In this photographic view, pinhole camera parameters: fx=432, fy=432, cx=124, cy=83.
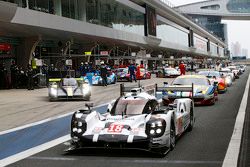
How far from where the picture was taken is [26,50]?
34062 millimetres

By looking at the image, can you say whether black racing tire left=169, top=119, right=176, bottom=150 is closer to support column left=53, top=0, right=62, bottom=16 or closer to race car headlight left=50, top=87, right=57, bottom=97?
race car headlight left=50, top=87, right=57, bottom=97

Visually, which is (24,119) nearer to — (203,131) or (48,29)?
(203,131)

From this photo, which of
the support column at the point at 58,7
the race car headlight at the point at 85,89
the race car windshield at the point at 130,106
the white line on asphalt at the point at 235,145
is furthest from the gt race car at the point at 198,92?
the support column at the point at 58,7

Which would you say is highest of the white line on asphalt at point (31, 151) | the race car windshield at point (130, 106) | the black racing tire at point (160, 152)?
the race car windshield at point (130, 106)

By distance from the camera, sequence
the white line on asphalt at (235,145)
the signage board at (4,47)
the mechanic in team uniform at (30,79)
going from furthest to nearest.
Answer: the signage board at (4,47)
the mechanic in team uniform at (30,79)
the white line on asphalt at (235,145)

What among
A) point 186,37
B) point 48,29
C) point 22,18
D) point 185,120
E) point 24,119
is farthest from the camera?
point 186,37

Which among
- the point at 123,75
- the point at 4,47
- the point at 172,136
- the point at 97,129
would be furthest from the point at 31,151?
the point at 123,75

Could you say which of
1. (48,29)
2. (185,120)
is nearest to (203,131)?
(185,120)

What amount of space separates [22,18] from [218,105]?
14.7 metres

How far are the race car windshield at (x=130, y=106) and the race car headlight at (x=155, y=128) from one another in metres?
1.16

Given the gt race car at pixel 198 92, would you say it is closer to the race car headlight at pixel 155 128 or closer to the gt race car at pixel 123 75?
the race car headlight at pixel 155 128

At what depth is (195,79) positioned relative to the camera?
17734 mm

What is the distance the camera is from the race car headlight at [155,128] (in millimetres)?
7438

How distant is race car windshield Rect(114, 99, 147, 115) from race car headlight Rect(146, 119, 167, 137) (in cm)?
116
